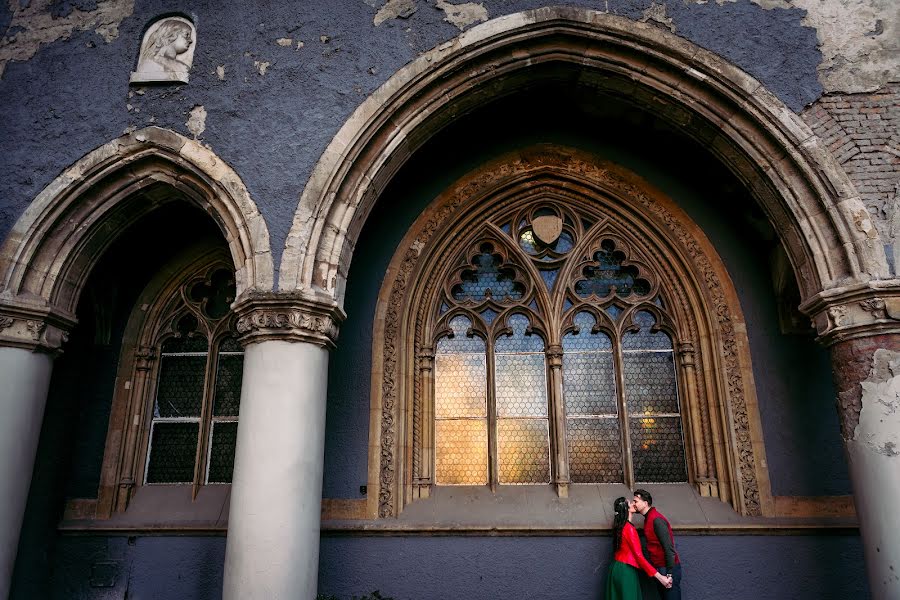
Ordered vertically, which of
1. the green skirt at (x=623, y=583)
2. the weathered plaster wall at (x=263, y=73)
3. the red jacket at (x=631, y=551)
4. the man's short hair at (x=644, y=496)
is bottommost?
the green skirt at (x=623, y=583)

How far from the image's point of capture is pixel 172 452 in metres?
5.72

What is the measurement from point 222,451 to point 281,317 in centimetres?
203

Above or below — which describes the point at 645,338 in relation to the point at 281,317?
above

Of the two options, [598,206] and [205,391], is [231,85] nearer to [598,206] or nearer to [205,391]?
[205,391]

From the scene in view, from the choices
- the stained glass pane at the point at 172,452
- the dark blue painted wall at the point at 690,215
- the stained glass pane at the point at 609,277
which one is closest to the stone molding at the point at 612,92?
the dark blue painted wall at the point at 690,215

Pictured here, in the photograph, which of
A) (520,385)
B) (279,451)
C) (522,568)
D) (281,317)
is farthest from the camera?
(520,385)

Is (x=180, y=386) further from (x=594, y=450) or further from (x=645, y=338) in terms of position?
(x=645, y=338)

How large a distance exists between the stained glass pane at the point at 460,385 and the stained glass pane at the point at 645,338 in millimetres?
1332

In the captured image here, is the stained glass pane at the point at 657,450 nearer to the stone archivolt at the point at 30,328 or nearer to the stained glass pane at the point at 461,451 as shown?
the stained glass pane at the point at 461,451

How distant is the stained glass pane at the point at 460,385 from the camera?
5.59 m

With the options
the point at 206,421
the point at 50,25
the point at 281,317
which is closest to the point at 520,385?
the point at 281,317

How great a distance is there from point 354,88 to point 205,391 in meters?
3.04

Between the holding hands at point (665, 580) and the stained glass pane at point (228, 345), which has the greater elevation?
the stained glass pane at point (228, 345)

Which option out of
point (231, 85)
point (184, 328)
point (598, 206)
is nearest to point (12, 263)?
point (184, 328)
